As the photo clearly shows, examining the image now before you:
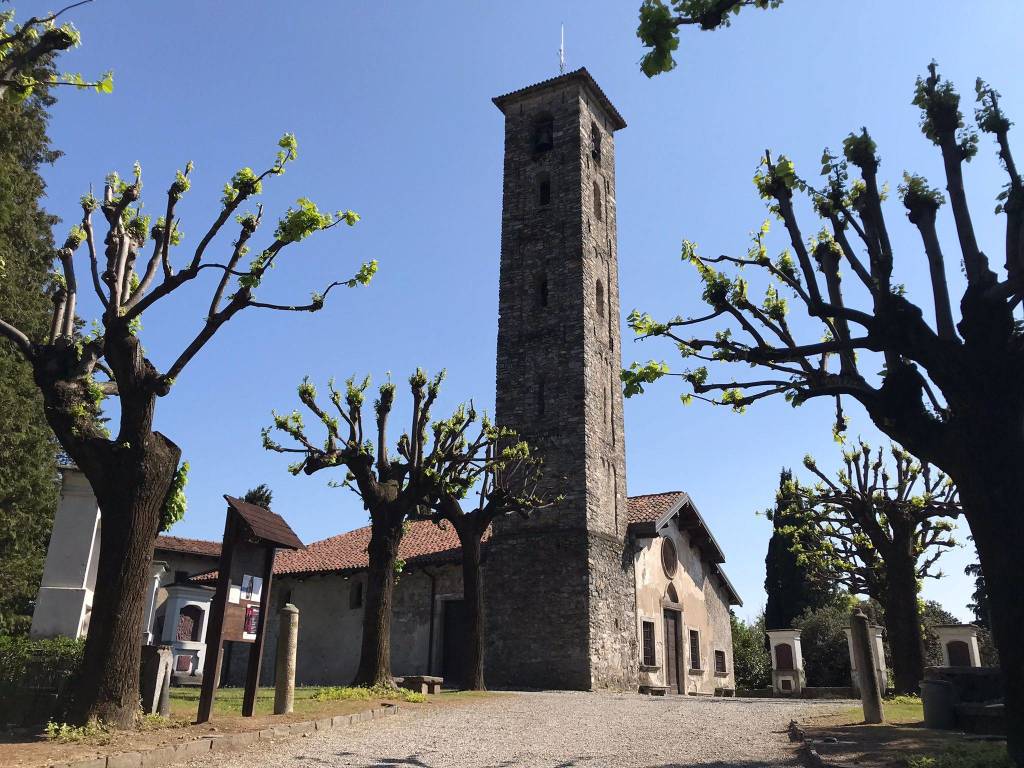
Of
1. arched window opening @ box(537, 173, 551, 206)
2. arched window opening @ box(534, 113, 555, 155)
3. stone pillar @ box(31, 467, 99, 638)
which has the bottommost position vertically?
stone pillar @ box(31, 467, 99, 638)

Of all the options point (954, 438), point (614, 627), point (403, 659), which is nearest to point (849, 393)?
point (954, 438)

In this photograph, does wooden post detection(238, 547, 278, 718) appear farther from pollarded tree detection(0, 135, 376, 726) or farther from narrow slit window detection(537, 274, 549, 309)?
narrow slit window detection(537, 274, 549, 309)

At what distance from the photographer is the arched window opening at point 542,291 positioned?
2589 cm

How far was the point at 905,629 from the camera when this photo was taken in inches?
763

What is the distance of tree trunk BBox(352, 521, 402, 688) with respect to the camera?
49.0 feet

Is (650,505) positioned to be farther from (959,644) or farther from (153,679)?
(153,679)

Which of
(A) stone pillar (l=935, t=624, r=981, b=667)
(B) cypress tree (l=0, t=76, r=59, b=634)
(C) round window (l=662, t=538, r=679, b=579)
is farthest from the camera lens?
(C) round window (l=662, t=538, r=679, b=579)

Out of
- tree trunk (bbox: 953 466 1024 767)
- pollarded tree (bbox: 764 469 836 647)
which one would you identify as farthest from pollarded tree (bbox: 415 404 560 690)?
pollarded tree (bbox: 764 469 836 647)

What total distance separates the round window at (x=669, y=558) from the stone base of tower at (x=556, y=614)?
12.3ft

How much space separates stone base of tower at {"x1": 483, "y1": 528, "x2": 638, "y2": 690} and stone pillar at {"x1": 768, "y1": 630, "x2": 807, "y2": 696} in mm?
5962

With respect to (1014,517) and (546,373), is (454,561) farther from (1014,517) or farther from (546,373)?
(1014,517)

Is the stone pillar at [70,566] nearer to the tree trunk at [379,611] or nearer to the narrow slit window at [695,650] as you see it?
the tree trunk at [379,611]

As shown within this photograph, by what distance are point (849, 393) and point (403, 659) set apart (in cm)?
1793

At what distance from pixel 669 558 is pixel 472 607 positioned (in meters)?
11.0
